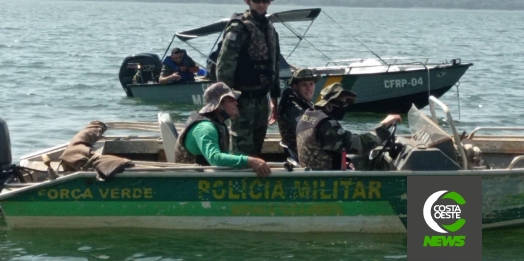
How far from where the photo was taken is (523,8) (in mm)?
175000

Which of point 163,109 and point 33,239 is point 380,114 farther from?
point 33,239

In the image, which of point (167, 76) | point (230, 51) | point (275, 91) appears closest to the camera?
point (230, 51)

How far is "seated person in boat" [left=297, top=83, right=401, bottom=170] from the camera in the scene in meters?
8.05

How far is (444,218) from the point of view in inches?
317

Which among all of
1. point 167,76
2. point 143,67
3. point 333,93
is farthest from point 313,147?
point 143,67

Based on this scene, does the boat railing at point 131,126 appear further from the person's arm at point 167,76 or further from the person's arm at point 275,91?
the person's arm at point 167,76

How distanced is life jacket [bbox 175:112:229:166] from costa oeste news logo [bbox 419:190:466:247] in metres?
1.79

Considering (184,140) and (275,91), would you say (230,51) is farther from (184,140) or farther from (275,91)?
(184,140)

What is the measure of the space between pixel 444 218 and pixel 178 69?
35.2 feet

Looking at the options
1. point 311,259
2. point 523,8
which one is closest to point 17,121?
point 311,259

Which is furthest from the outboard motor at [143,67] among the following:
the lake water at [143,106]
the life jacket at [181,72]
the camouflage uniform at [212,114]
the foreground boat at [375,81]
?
the camouflage uniform at [212,114]

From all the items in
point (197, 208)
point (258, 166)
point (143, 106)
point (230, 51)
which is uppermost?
point (230, 51)

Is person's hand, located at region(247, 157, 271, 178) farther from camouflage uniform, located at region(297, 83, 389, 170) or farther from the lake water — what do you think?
the lake water

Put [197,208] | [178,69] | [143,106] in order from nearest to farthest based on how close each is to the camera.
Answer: [197,208] < [178,69] < [143,106]
